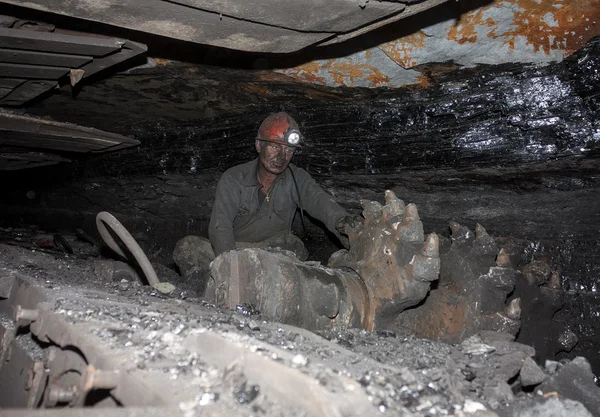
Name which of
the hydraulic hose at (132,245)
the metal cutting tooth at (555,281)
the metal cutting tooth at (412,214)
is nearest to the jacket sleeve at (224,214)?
the hydraulic hose at (132,245)

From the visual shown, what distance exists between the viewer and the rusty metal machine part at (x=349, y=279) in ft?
8.32

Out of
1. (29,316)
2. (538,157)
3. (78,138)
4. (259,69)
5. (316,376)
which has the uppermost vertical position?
(259,69)

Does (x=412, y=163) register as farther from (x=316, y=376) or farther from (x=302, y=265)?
(x=316, y=376)

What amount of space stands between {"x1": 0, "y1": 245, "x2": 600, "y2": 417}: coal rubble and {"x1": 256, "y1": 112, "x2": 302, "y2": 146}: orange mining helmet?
78.1 inches

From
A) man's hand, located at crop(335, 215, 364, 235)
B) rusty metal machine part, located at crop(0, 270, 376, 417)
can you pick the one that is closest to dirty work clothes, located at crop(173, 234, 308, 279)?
man's hand, located at crop(335, 215, 364, 235)

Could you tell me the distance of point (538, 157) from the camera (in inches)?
117

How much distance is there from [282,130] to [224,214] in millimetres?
880

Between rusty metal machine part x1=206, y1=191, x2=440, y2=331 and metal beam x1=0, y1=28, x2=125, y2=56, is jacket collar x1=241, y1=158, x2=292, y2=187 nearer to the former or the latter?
rusty metal machine part x1=206, y1=191, x2=440, y2=331

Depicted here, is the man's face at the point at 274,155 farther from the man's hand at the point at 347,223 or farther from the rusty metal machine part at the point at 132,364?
the rusty metal machine part at the point at 132,364

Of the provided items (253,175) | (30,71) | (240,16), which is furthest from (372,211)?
(30,71)

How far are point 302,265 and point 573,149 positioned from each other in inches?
66.7

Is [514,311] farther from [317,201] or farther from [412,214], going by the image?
[317,201]

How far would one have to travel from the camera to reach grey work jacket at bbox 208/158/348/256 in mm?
4055

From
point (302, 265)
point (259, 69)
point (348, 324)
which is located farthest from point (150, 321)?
point (259, 69)
